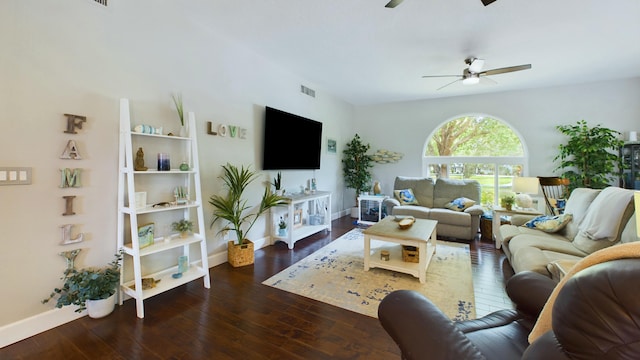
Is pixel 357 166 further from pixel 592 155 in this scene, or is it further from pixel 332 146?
pixel 592 155

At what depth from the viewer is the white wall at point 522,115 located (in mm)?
4320

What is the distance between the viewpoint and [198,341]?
1.80 meters

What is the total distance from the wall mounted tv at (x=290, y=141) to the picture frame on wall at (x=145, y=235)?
171 centimetres

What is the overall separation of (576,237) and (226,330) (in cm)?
331

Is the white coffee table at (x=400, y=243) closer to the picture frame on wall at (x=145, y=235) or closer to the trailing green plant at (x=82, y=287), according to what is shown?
the picture frame on wall at (x=145, y=235)

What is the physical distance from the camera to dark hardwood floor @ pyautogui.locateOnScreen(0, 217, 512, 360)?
168 cm

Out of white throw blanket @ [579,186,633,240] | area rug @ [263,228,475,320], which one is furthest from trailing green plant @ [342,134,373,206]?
white throw blanket @ [579,186,633,240]

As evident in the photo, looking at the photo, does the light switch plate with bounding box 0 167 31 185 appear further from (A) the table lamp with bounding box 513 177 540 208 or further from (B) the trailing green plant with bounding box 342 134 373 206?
(A) the table lamp with bounding box 513 177 540 208

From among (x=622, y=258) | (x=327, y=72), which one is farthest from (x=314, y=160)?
(x=622, y=258)

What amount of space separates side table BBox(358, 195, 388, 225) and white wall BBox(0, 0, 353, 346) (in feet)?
10.4

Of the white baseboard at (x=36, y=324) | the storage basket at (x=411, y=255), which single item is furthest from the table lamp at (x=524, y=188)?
the white baseboard at (x=36, y=324)

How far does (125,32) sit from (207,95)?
889 millimetres

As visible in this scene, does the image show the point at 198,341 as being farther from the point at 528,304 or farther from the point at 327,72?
the point at 327,72

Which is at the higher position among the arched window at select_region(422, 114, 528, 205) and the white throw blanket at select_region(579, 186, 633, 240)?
the arched window at select_region(422, 114, 528, 205)
